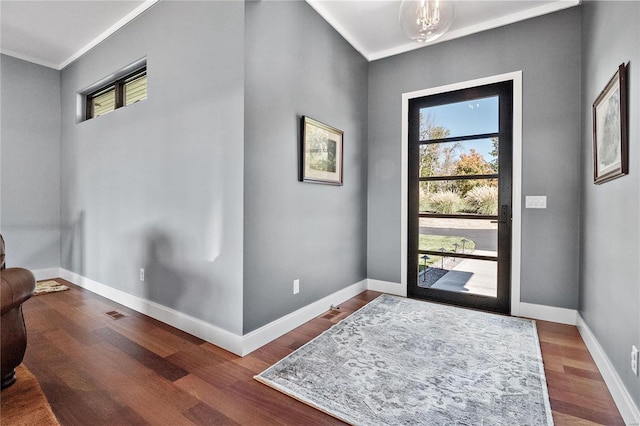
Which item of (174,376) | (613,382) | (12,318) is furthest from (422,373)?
(12,318)

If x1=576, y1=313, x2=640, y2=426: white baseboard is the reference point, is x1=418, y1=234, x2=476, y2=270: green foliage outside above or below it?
above

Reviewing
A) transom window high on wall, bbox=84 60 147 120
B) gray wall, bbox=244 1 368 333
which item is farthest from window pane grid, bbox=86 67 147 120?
gray wall, bbox=244 1 368 333

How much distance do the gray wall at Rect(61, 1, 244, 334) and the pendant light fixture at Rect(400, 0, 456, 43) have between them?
1.15 m

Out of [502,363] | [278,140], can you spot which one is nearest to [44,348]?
[278,140]

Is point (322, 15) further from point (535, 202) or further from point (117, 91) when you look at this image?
point (535, 202)

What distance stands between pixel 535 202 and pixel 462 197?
0.62 metres

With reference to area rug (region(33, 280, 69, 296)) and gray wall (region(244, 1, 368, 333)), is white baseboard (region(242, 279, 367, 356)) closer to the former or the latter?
gray wall (region(244, 1, 368, 333))

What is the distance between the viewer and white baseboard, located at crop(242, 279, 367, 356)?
214cm

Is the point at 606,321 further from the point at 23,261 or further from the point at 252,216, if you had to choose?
the point at 23,261

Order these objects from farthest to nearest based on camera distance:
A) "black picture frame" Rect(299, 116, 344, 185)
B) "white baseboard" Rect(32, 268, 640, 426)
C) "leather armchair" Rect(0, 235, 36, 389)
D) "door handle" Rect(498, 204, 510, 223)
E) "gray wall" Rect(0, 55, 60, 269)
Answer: "gray wall" Rect(0, 55, 60, 269)
"door handle" Rect(498, 204, 510, 223)
"black picture frame" Rect(299, 116, 344, 185)
"white baseboard" Rect(32, 268, 640, 426)
"leather armchair" Rect(0, 235, 36, 389)

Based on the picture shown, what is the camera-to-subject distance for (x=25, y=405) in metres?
1.51

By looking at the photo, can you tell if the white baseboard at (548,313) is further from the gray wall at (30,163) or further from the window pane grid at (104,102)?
the gray wall at (30,163)

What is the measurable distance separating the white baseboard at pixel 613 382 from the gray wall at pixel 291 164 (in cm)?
201

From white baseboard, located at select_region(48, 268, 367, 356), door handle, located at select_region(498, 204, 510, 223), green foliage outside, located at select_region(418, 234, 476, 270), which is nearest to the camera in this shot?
white baseboard, located at select_region(48, 268, 367, 356)
